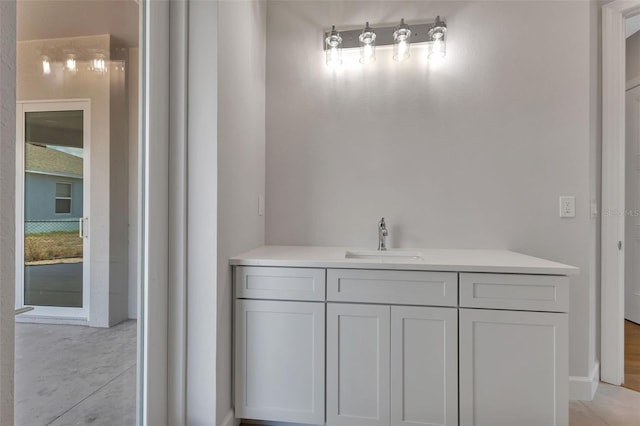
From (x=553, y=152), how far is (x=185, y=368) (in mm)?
2337

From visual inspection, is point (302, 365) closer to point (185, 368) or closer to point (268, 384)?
point (268, 384)

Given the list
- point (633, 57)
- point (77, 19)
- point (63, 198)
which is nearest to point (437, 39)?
point (77, 19)

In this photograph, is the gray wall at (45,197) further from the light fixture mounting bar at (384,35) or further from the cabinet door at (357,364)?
the light fixture mounting bar at (384,35)

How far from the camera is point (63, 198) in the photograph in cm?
102

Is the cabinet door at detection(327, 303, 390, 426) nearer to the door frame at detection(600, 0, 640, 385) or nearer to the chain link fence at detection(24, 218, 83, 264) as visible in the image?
the chain link fence at detection(24, 218, 83, 264)

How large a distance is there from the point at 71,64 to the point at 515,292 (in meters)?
1.88

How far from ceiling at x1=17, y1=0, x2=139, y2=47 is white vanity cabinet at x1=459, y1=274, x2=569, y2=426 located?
1724 millimetres

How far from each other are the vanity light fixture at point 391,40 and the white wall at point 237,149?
1.58ft

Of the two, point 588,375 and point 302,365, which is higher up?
point 302,365

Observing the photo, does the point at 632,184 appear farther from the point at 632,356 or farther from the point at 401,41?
the point at 401,41

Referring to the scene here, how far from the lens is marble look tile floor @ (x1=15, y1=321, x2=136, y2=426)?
928 mm

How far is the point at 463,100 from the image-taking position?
2.08 m

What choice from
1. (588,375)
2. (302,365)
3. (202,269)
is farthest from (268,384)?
(588,375)

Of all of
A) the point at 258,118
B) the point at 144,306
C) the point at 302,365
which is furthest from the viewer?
the point at 258,118
